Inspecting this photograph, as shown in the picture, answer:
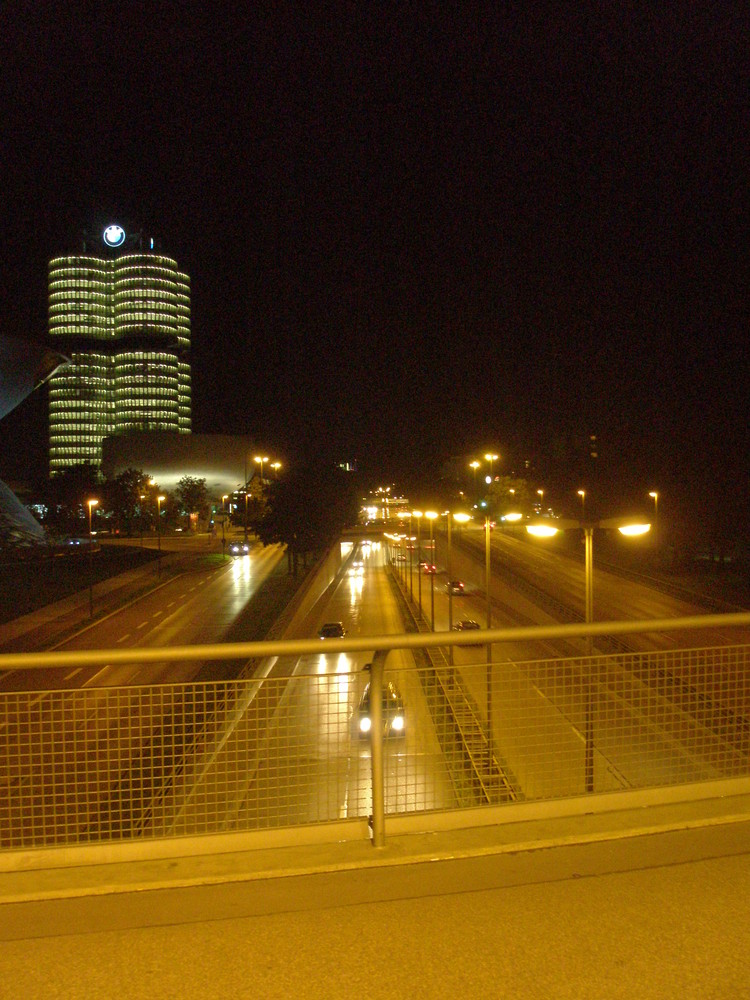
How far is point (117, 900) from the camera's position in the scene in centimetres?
330

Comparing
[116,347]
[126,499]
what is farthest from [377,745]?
[116,347]

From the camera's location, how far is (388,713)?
417 centimetres

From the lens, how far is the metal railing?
11.7ft

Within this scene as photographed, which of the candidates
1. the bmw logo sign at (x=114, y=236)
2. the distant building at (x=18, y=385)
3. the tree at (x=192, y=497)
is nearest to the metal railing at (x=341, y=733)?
the distant building at (x=18, y=385)

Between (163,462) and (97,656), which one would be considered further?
(163,462)

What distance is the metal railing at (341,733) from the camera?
3.56 meters

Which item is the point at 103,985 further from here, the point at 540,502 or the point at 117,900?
the point at 540,502

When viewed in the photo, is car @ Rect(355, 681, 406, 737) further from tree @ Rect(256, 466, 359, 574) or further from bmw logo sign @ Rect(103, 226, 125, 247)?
bmw logo sign @ Rect(103, 226, 125, 247)

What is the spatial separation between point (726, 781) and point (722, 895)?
113cm

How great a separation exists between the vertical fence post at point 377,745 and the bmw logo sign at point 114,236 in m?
184

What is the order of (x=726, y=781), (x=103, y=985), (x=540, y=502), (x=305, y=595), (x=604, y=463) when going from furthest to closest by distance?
(x=540, y=502), (x=604, y=463), (x=305, y=595), (x=726, y=781), (x=103, y=985)

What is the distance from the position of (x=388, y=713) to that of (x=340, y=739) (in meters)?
0.45

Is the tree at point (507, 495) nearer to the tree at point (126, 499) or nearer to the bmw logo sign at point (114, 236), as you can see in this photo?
the tree at point (126, 499)

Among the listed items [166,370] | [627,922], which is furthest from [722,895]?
[166,370]
